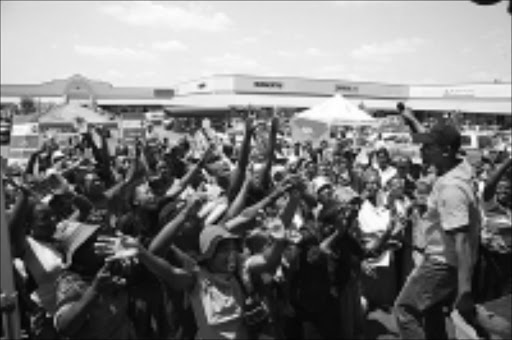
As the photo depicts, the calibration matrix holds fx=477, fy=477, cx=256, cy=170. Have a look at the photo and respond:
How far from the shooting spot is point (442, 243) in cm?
365

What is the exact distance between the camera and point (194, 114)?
35594mm

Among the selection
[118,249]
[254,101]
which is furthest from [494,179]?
[254,101]

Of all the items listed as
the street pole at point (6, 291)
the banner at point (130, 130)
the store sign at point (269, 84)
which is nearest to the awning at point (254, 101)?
the store sign at point (269, 84)

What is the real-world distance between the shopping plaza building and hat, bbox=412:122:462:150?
1687 inches

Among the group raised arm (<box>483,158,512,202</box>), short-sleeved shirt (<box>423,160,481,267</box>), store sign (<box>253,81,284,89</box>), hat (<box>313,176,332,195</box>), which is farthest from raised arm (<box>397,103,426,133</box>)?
store sign (<box>253,81,284,89</box>)

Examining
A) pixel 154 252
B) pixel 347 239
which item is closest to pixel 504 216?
pixel 347 239

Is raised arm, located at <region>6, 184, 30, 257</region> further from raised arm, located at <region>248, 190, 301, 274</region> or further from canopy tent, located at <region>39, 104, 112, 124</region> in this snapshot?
canopy tent, located at <region>39, 104, 112, 124</region>

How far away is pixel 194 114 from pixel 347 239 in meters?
32.3

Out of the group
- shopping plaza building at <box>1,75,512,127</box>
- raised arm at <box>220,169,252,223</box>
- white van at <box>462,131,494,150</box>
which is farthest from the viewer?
shopping plaza building at <box>1,75,512,127</box>

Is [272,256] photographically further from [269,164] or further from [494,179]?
[494,179]

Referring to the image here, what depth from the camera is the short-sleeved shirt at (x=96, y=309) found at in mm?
2797

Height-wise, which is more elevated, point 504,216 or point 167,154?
point 167,154

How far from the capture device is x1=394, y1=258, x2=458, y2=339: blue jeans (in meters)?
3.64

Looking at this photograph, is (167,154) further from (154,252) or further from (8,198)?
(154,252)
